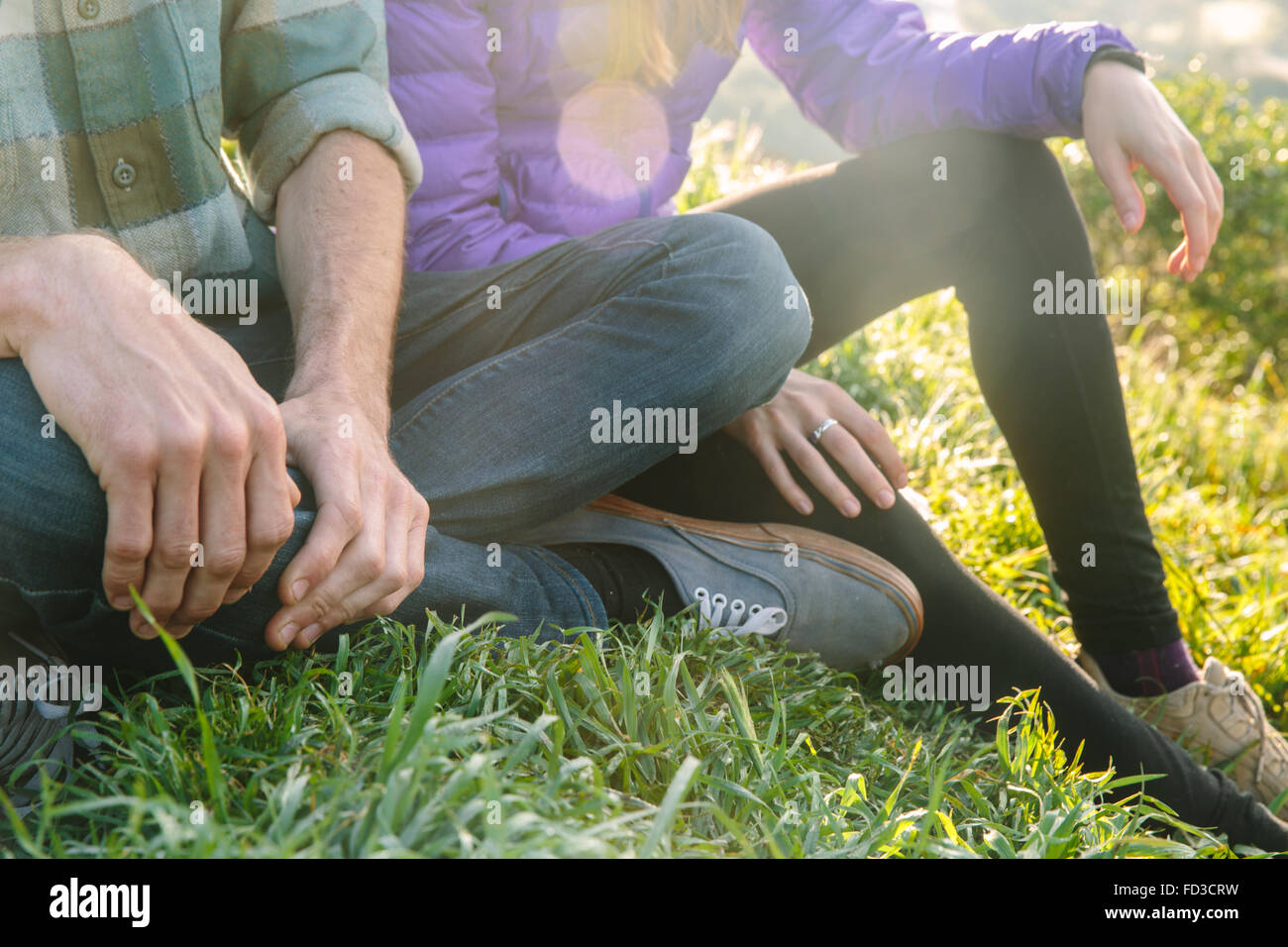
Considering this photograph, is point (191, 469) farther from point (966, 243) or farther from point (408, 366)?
point (966, 243)

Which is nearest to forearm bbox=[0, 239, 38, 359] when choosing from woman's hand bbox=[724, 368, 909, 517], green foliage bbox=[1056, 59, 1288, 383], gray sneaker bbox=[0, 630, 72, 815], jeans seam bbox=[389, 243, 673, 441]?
gray sneaker bbox=[0, 630, 72, 815]

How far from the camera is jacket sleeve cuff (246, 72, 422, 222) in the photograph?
162 centimetres

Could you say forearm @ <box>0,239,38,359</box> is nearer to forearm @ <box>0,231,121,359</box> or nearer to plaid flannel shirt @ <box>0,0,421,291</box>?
forearm @ <box>0,231,121,359</box>

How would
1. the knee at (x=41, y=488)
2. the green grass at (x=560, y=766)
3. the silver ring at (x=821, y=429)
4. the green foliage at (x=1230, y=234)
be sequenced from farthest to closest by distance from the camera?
the green foliage at (x=1230, y=234)
the silver ring at (x=821, y=429)
the knee at (x=41, y=488)
the green grass at (x=560, y=766)

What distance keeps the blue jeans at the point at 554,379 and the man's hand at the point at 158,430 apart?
9.0 inches

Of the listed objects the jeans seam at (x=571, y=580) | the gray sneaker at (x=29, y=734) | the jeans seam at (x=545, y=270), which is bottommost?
the gray sneaker at (x=29, y=734)

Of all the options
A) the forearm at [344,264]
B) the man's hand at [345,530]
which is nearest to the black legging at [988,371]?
the forearm at [344,264]

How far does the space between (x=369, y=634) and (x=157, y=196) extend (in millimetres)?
716

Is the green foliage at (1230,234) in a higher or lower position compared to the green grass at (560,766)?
higher

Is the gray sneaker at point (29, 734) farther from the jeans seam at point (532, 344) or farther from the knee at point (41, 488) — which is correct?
the jeans seam at point (532, 344)

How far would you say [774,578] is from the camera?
1682mm

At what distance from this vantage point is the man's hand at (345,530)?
1112 mm

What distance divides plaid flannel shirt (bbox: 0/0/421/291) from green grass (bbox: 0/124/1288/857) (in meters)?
0.67

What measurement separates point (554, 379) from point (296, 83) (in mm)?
672
